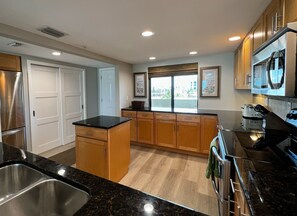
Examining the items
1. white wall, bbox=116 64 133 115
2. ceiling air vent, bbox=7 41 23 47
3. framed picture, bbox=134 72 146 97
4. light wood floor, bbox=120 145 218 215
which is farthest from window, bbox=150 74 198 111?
ceiling air vent, bbox=7 41 23 47

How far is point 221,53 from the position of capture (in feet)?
11.5

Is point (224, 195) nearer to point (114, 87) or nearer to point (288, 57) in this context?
point (288, 57)

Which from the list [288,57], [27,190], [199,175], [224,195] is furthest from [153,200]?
[199,175]

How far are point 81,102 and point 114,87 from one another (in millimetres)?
1043

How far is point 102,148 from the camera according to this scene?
7.29ft

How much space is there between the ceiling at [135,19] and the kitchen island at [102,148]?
52.8 inches

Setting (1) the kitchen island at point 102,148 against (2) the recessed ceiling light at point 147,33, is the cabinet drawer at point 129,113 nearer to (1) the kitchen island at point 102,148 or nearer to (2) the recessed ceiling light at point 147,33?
(1) the kitchen island at point 102,148

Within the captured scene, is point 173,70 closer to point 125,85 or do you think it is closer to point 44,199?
point 125,85

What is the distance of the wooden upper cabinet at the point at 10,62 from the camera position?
275 centimetres

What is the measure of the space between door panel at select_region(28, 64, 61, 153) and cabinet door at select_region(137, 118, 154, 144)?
Result: 204 centimetres

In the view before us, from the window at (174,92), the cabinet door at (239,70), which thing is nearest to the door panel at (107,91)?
the window at (174,92)

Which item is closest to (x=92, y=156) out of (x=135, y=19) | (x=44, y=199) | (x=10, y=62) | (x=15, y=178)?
(x=15, y=178)

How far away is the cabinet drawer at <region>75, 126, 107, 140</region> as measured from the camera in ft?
7.21

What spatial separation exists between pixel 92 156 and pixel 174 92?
271 centimetres
